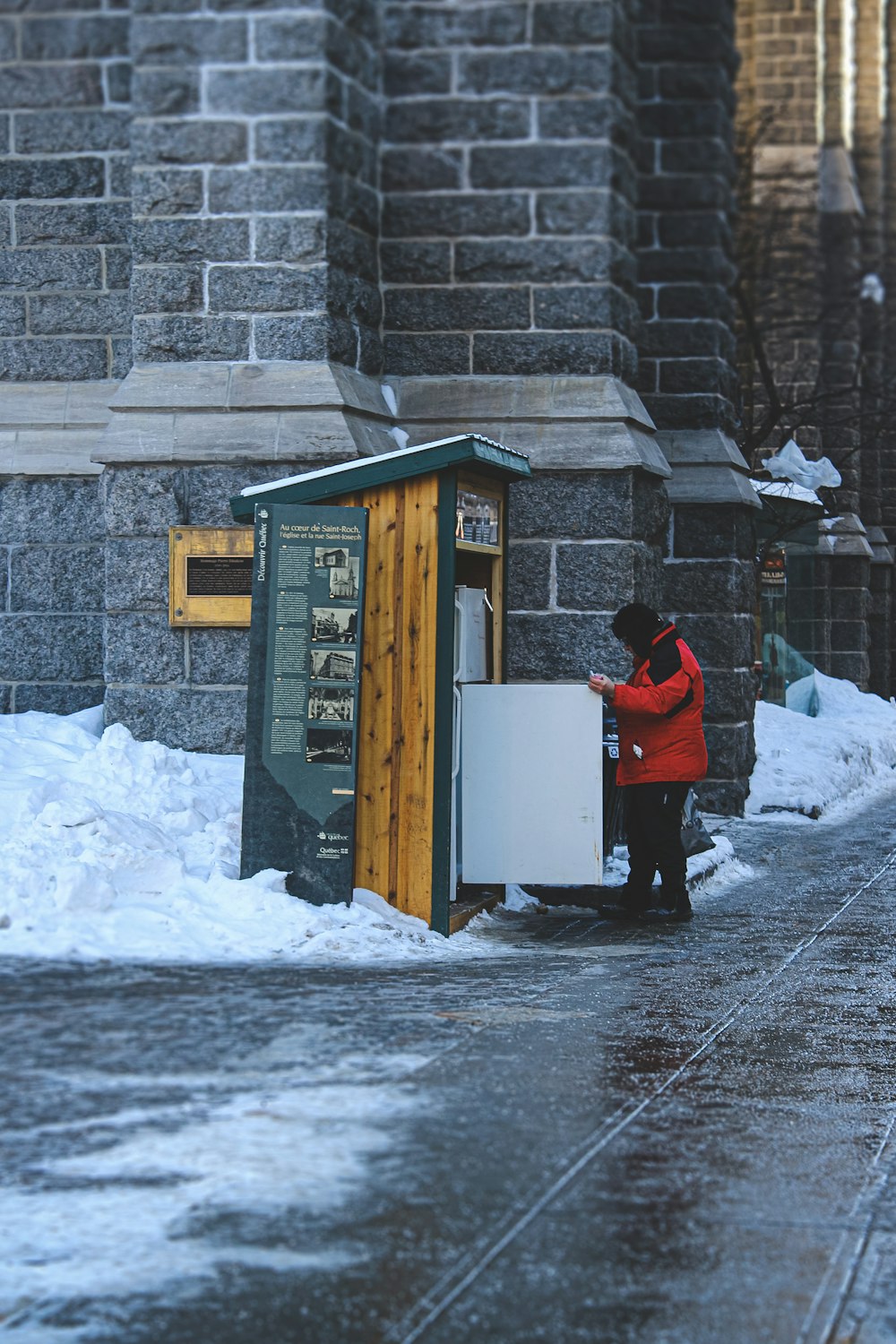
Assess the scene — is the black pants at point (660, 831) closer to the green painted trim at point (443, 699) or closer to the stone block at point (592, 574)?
the green painted trim at point (443, 699)

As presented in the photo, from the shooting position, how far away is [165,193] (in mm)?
11922

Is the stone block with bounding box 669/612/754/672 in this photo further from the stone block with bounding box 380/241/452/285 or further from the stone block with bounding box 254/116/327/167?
the stone block with bounding box 254/116/327/167

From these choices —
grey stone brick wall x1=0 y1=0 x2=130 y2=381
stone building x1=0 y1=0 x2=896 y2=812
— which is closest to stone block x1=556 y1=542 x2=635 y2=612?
stone building x1=0 y1=0 x2=896 y2=812

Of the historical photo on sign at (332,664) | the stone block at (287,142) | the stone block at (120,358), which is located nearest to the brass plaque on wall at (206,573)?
the stone block at (120,358)

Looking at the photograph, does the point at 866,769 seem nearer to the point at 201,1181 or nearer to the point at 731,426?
the point at 731,426

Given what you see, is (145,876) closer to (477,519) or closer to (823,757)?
(477,519)

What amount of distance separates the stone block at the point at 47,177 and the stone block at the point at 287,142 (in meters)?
1.29

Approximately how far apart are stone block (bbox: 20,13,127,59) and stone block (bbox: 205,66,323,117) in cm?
105

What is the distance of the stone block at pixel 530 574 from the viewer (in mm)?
12664

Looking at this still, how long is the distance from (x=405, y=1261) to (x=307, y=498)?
5204 mm

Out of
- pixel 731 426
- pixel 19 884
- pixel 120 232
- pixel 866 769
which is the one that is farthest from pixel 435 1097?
pixel 866 769

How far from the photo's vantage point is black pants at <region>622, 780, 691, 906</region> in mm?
10453

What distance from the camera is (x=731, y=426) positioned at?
55.0 ft

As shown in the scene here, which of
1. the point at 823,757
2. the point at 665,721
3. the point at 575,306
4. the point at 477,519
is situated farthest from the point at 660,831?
the point at 823,757
